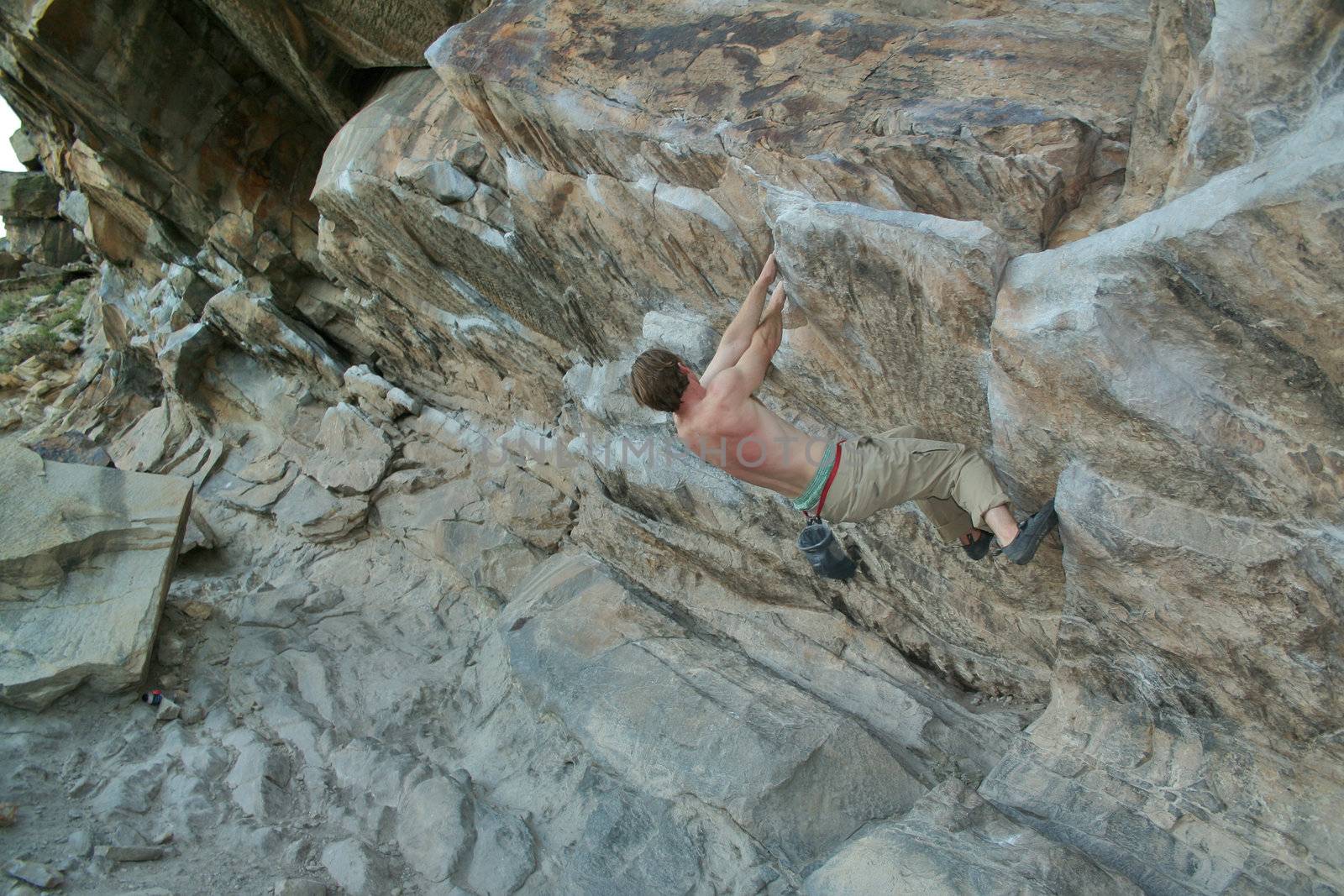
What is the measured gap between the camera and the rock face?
372 cm

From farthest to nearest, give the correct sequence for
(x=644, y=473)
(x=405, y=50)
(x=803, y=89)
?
(x=405, y=50) → (x=644, y=473) → (x=803, y=89)

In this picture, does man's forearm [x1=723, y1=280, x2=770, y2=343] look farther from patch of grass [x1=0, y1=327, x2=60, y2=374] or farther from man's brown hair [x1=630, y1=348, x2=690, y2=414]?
patch of grass [x1=0, y1=327, x2=60, y2=374]

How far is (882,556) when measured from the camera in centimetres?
587

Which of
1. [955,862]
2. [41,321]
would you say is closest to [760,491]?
[955,862]

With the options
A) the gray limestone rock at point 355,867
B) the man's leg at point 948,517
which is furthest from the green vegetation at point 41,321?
the man's leg at point 948,517

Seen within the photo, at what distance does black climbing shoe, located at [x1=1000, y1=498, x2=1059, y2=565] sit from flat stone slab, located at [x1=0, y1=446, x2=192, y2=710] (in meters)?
6.42

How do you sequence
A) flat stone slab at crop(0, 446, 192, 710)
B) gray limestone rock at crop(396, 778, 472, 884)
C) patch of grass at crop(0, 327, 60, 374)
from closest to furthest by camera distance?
gray limestone rock at crop(396, 778, 472, 884) < flat stone slab at crop(0, 446, 192, 710) < patch of grass at crop(0, 327, 60, 374)

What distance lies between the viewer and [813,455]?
4.70 metres

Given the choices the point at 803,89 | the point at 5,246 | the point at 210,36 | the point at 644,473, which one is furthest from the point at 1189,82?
the point at 5,246

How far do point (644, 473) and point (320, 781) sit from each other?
3.20 metres

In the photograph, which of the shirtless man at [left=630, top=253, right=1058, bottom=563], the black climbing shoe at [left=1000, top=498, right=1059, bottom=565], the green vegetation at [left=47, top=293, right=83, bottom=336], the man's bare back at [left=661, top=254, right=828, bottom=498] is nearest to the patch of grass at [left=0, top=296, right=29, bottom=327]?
the green vegetation at [left=47, top=293, right=83, bottom=336]

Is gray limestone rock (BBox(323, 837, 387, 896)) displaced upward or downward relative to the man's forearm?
downward

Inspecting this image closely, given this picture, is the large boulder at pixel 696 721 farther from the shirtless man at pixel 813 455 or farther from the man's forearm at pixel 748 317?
the man's forearm at pixel 748 317

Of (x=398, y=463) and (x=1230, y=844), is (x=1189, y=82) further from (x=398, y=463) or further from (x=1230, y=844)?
(x=398, y=463)
